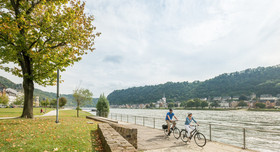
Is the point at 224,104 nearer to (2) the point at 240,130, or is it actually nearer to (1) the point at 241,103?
(1) the point at 241,103

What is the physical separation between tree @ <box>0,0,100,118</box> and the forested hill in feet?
377

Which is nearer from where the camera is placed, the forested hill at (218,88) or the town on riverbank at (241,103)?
the town on riverbank at (241,103)

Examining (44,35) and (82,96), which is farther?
(82,96)

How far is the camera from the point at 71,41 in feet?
43.0

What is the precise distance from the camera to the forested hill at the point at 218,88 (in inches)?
4065

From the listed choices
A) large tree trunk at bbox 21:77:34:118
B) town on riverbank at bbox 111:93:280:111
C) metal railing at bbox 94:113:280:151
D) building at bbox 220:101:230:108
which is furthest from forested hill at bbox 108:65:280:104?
large tree trunk at bbox 21:77:34:118

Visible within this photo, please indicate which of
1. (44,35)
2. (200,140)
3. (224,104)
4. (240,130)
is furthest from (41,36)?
(224,104)

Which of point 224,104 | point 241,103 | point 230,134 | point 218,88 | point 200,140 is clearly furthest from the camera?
point 218,88

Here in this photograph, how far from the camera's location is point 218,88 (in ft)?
425

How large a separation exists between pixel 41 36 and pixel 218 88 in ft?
444

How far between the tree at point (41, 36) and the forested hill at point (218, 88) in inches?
4525

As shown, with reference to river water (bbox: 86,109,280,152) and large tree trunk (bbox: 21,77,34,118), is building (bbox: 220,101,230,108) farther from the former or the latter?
large tree trunk (bbox: 21,77,34,118)

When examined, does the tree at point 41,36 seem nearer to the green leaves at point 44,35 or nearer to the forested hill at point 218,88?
the green leaves at point 44,35

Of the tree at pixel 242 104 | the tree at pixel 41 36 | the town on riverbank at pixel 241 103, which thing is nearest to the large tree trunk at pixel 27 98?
the tree at pixel 41 36
